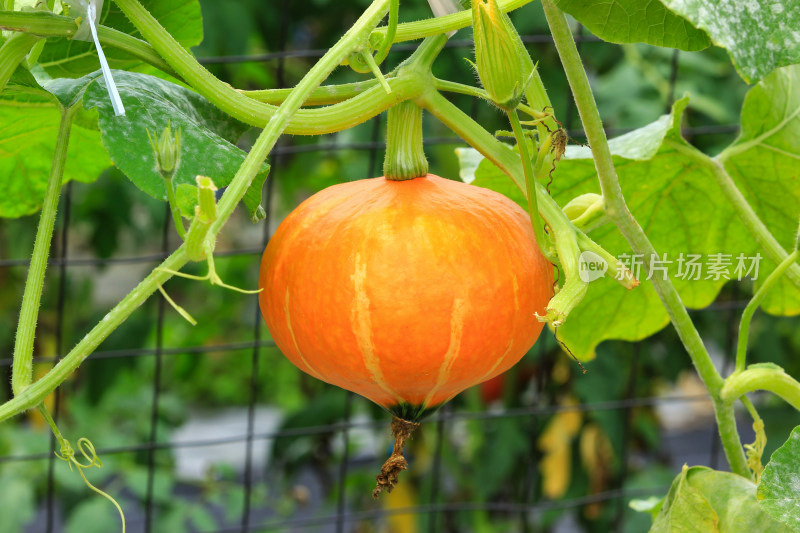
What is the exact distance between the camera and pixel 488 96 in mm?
398

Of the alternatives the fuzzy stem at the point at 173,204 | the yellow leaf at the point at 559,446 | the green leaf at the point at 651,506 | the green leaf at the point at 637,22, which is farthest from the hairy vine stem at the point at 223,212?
the yellow leaf at the point at 559,446

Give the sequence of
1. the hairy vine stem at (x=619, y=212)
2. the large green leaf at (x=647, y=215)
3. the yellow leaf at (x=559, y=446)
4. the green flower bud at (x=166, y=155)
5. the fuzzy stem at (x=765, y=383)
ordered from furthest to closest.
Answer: the yellow leaf at (x=559, y=446) → the large green leaf at (x=647, y=215) → the fuzzy stem at (x=765, y=383) → the hairy vine stem at (x=619, y=212) → the green flower bud at (x=166, y=155)

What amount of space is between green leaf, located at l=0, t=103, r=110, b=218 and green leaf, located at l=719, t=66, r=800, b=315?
477 mm

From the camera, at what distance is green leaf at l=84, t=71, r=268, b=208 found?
41 cm

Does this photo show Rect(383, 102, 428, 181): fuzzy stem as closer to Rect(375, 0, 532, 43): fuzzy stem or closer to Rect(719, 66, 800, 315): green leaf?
Rect(375, 0, 532, 43): fuzzy stem

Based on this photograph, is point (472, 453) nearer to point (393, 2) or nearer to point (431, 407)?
point (431, 407)

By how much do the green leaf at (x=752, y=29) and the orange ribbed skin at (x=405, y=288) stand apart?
0.45 ft

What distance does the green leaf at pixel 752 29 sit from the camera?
1.29 ft

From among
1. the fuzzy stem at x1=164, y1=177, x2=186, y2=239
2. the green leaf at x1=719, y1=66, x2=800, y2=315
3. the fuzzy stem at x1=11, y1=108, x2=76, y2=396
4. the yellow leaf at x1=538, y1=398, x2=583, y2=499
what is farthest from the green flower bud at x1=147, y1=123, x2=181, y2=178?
the yellow leaf at x1=538, y1=398, x2=583, y2=499

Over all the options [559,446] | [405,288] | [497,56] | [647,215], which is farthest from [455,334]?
[559,446]

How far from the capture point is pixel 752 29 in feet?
1.35

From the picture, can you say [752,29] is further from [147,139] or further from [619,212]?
[147,139]

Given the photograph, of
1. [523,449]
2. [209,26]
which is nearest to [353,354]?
[209,26]

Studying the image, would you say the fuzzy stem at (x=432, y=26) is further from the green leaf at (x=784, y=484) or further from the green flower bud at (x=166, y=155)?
the green leaf at (x=784, y=484)
